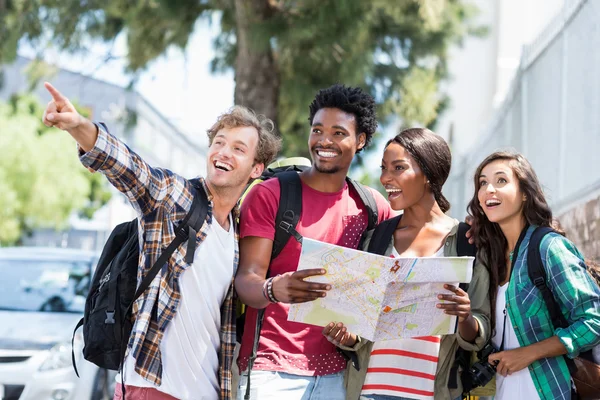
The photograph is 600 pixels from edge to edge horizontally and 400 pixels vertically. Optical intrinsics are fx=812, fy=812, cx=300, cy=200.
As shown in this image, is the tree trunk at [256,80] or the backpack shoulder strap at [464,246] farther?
the tree trunk at [256,80]

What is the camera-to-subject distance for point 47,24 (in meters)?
10.2

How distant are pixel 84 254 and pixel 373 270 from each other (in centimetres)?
559

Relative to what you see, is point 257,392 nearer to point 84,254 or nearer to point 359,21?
point 84,254

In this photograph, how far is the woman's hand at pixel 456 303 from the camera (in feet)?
11.3

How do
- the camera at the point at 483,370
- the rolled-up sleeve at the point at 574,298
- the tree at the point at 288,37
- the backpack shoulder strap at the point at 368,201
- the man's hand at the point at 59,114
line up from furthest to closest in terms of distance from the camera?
the tree at the point at 288,37 < the backpack shoulder strap at the point at 368,201 < the camera at the point at 483,370 < the rolled-up sleeve at the point at 574,298 < the man's hand at the point at 59,114

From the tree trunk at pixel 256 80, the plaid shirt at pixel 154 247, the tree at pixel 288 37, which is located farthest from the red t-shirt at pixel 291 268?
the tree trunk at pixel 256 80

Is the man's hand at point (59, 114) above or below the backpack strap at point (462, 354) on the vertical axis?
above

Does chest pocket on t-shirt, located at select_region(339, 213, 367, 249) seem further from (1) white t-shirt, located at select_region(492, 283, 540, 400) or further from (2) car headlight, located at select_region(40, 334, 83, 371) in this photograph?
(2) car headlight, located at select_region(40, 334, 83, 371)

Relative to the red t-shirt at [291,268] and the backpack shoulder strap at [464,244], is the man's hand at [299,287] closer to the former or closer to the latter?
the red t-shirt at [291,268]

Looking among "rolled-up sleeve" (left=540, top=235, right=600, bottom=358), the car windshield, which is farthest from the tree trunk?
"rolled-up sleeve" (left=540, top=235, right=600, bottom=358)

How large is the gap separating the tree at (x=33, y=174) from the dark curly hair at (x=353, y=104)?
32.6m

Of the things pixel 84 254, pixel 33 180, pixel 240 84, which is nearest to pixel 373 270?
pixel 84 254

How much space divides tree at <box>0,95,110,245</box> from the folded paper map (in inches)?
1312

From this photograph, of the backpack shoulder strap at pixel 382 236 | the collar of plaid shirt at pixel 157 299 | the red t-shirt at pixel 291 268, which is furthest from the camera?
the backpack shoulder strap at pixel 382 236
